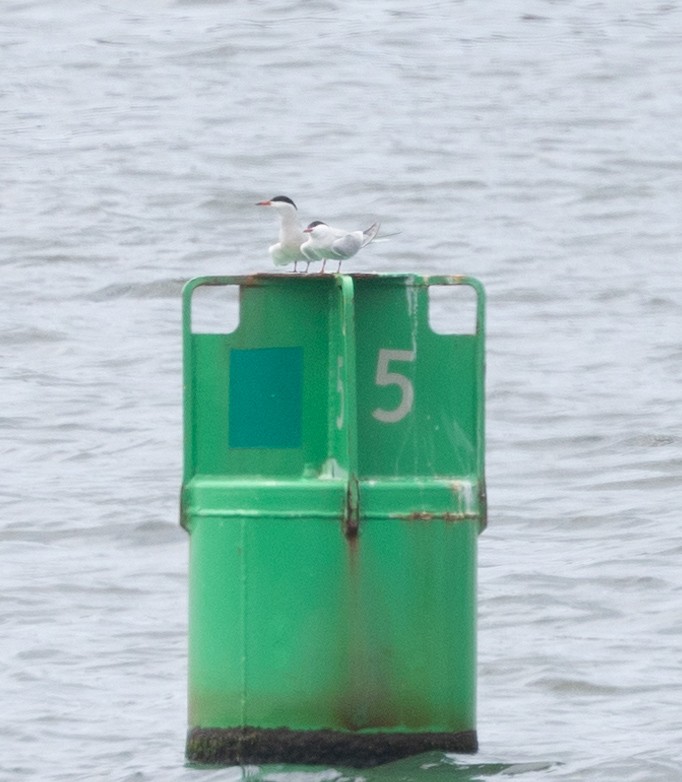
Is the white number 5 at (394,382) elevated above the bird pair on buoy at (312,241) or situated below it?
below

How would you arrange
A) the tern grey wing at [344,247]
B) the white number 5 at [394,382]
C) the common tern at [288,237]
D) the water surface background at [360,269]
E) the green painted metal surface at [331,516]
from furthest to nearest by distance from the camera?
the water surface background at [360,269]
the common tern at [288,237]
the tern grey wing at [344,247]
the white number 5 at [394,382]
the green painted metal surface at [331,516]

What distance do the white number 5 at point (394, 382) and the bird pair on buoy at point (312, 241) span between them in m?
0.31

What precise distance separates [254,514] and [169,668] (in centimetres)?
190

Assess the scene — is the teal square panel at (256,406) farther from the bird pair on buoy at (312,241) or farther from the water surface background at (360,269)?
the water surface background at (360,269)

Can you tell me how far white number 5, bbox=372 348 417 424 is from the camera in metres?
5.08

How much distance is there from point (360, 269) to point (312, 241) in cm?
838

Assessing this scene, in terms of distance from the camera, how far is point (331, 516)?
493 centimetres

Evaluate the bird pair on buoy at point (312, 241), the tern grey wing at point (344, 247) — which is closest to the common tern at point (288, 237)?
the bird pair on buoy at point (312, 241)

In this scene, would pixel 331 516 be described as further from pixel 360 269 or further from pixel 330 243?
pixel 360 269

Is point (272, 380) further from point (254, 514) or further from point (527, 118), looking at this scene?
point (527, 118)

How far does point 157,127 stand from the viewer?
738 inches

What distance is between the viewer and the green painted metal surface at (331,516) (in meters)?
4.94

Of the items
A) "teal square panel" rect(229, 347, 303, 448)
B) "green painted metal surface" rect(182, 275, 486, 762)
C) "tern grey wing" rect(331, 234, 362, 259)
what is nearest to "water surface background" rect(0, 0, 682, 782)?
"green painted metal surface" rect(182, 275, 486, 762)

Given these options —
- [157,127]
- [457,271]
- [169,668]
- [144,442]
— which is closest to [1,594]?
[169,668]
